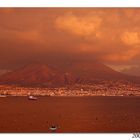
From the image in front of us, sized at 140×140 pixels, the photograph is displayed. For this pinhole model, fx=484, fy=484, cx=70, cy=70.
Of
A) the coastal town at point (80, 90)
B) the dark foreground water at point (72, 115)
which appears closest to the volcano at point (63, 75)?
the coastal town at point (80, 90)

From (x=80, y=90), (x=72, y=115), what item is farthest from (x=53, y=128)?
(x=80, y=90)

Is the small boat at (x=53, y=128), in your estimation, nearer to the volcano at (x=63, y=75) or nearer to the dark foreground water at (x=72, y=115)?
the dark foreground water at (x=72, y=115)

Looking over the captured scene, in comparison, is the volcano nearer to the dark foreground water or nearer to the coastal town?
the coastal town

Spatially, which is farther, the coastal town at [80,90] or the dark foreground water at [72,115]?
the coastal town at [80,90]

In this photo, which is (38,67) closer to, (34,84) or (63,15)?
(34,84)

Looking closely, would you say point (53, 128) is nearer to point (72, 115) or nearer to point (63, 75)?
point (72, 115)
